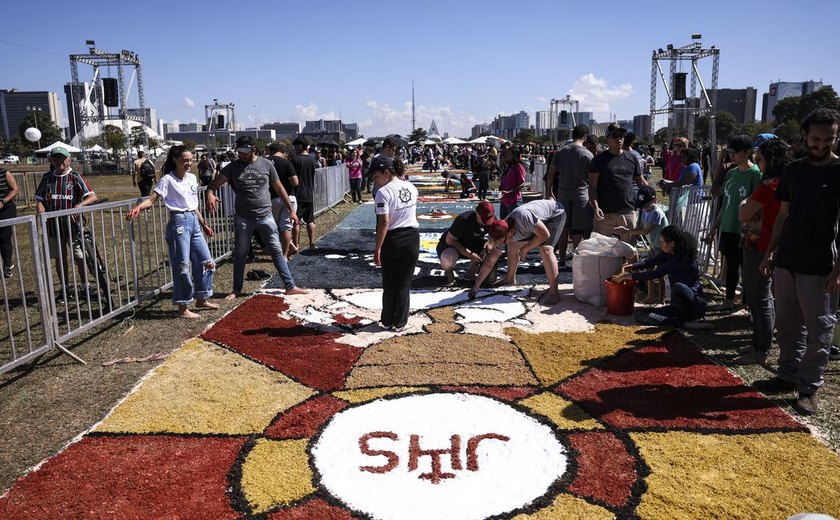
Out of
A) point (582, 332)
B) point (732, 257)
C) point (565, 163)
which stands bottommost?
point (582, 332)

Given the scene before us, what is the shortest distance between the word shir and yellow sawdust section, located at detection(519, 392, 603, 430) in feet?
1.51

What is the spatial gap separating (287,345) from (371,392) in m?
1.42

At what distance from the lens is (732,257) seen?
6.41 meters

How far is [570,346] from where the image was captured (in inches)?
219

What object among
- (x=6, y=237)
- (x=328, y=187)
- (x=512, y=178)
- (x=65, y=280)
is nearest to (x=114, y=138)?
(x=328, y=187)

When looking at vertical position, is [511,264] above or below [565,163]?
below

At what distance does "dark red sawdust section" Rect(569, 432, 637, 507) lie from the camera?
313cm

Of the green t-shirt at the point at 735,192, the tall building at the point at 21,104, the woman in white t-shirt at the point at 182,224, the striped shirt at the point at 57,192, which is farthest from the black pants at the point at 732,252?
the tall building at the point at 21,104

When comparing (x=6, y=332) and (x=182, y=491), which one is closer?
(x=182, y=491)

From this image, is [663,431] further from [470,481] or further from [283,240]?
[283,240]

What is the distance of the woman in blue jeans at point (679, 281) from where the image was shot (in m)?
6.00

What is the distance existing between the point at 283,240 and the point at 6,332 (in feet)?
14.0

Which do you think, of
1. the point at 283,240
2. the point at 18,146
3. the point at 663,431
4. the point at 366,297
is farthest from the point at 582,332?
the point at 18,146

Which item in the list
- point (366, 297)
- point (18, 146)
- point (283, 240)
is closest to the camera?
point (366, 297)
